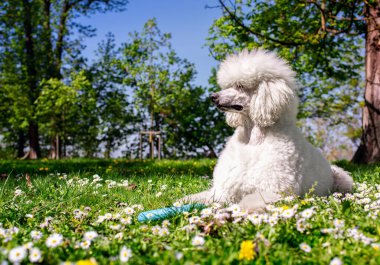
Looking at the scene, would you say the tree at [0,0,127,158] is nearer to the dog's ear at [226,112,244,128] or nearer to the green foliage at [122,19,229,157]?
the green foliage at [122,19,229,157]

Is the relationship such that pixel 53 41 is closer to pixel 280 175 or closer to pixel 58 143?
pixel 58 143

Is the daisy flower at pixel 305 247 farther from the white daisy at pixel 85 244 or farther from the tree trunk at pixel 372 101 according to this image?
the tree trunk at pixel 372 101

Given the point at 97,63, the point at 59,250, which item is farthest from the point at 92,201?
the point at 97,63

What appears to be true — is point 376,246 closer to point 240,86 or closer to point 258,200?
point 258,200

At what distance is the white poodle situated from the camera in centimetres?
360

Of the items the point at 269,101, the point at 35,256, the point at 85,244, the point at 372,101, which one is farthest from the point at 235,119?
the point at 372,101

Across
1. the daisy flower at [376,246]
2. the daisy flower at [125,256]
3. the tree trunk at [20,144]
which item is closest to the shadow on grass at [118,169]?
the daisy flower at [125,256]

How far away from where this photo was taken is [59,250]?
2.13 metres

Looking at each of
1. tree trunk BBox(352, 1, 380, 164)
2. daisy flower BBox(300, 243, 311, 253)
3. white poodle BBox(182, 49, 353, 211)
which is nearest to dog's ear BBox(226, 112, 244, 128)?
white poodle BBox(182, 49, 353, 211)

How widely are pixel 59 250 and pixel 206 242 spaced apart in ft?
2.75

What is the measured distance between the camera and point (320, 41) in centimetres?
1120

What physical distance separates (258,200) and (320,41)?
9090 millimetres

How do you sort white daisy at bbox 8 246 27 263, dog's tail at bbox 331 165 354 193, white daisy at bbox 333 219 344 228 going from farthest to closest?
1. dog's tail at bbox 331 165 354 193
2. white daisy at bbox 333 219 344 228
3. white daisy at bbox 8 246 27 263

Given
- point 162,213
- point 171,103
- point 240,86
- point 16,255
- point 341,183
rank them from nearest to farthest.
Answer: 1. point 16,255
2. point 162,213
3. point 240,86
4. point 341,183
5. point 171,103
